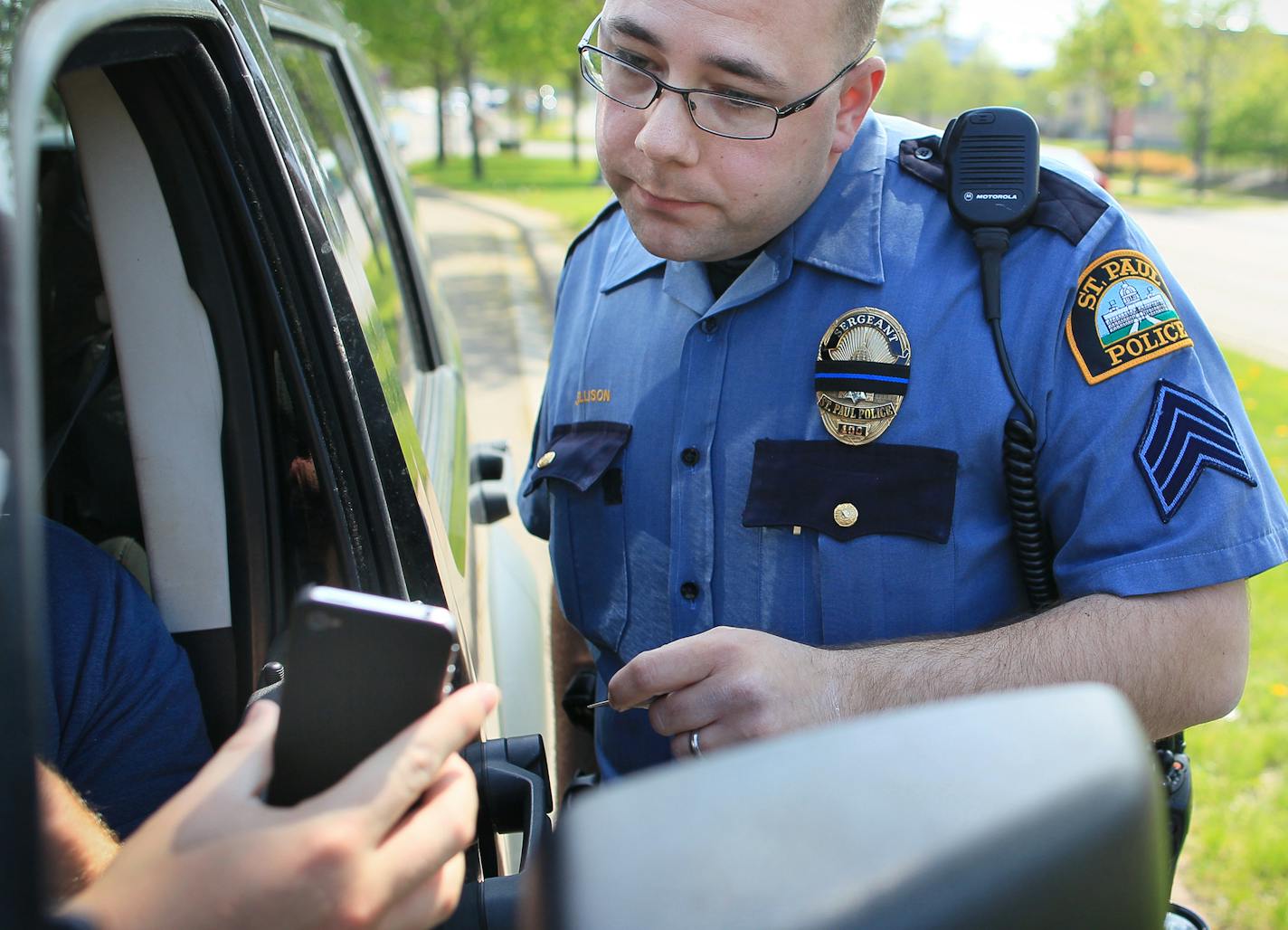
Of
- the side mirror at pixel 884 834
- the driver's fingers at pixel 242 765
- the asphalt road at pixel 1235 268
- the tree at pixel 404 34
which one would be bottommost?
the asphalt road at pixel 1235 268

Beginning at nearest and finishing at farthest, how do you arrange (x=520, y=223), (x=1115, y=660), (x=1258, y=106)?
1. (x=1115, y=660)
2. (x=520, y=223)
3. (x=1258, y=106)

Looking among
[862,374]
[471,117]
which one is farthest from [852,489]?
[471,117]

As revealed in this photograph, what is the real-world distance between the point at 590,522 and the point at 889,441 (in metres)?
0.50

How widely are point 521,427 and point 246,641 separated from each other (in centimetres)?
500

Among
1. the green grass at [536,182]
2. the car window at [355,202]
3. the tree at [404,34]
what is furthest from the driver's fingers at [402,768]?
the tree at [404,34]

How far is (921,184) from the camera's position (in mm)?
1699

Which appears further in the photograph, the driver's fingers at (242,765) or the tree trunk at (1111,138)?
the tree trunk at (1111,138)

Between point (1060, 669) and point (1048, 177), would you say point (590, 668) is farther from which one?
point (1048, 177)

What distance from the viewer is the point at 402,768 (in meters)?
0.67

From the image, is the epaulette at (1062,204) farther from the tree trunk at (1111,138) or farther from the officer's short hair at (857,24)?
the tree trunk at (1111,138)

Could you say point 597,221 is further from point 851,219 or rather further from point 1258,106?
point 1258,106

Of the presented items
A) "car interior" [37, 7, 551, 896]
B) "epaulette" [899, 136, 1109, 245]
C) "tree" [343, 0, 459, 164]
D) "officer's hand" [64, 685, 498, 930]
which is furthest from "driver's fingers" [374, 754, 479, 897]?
"tree" [343, 0, 459, 164]

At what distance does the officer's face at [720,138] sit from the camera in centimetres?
149

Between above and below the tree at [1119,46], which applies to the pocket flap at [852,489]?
below
